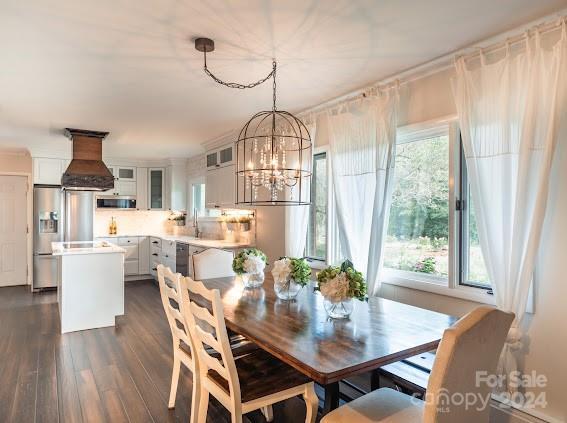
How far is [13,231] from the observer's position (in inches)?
255

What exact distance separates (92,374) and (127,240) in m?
4.31

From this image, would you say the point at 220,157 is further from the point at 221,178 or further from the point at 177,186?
the point at 177,186

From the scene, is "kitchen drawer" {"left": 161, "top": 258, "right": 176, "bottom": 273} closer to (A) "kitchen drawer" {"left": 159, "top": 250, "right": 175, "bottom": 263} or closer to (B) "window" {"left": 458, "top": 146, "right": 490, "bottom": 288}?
(A) "kitchen drawer" {"left": 159, "top": 250, "right": 175, "bottom": 263}

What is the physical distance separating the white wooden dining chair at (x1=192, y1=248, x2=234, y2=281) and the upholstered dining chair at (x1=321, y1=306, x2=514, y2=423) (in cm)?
202

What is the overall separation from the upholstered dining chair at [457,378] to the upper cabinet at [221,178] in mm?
3734

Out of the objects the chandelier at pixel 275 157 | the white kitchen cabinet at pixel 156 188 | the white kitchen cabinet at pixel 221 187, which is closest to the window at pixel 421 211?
the chandelier at pixel 275 157

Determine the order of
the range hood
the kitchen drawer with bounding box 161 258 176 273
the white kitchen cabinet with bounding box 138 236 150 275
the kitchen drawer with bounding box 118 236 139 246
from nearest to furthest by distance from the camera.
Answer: the range hood → the kitchen drawer with bounding box 161 258 176 273 → the kitchen drawer with bounding box 118 236 139 246 → the white kitchen cabinet with bounding box 138 236 150 275

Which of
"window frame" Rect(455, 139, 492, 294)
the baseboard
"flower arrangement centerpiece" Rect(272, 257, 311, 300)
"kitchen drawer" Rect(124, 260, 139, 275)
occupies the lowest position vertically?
the baseboard

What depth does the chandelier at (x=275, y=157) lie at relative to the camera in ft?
7.70

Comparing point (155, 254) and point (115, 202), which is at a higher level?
point (115, 202)

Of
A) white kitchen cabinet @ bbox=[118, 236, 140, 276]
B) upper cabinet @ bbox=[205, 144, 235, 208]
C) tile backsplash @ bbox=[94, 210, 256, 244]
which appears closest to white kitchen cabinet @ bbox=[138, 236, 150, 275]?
white kitchen cabinet @ bbox=[118, 236, 140, 276]

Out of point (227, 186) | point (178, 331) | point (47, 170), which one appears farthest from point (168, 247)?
point (178, 331)

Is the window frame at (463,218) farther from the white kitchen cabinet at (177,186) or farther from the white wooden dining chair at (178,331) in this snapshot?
the white kitchen cabinet at (177,186)

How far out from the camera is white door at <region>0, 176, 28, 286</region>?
6.41 metres
